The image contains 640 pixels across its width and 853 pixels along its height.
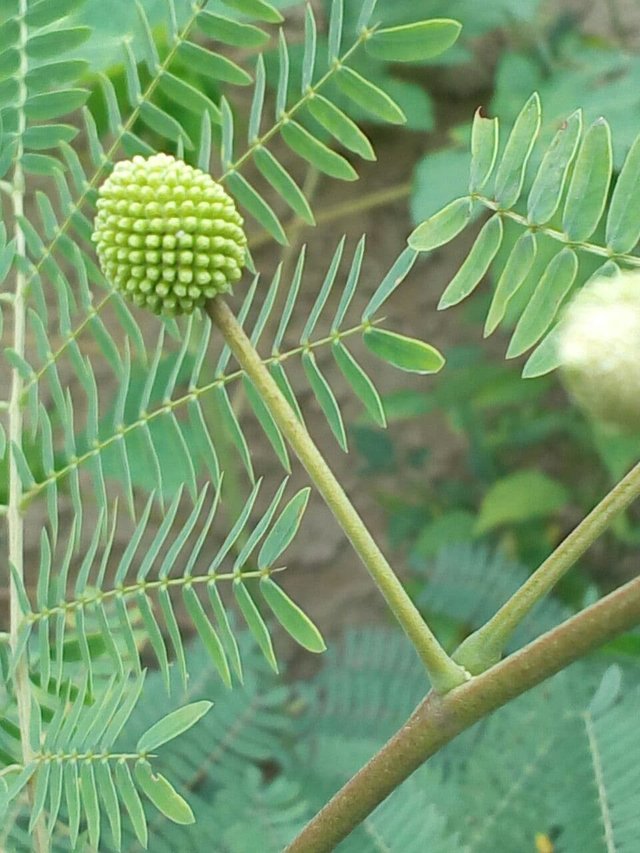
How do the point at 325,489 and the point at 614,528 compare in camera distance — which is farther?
the point at 614,528

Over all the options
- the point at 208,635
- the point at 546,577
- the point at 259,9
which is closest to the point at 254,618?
the point at 208,635

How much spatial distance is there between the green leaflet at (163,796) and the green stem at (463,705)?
4 cm

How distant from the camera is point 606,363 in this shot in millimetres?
242

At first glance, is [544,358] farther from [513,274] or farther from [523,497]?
[523,497]

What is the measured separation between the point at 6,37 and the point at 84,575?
0.73 feet

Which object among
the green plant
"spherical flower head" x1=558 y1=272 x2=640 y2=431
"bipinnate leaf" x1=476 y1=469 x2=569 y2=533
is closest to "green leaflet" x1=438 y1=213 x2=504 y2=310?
the green plant

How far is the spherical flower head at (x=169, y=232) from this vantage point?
0.35 meters

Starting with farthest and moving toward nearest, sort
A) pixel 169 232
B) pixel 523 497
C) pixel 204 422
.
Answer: pixel 523 497 → pixel 204 422 → pixel 169 232

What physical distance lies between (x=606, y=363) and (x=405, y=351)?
14cm

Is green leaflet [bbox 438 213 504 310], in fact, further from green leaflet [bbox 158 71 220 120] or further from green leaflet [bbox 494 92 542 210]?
green leaflet [bbox 158 71 220 120]

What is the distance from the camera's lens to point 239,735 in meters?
0.74

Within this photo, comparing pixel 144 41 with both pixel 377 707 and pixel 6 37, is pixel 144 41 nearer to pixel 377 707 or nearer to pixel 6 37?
pixel 6 37

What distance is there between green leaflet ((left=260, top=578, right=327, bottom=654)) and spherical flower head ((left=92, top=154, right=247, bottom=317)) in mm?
102

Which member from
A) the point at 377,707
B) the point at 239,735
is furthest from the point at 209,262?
the point at 377,707
